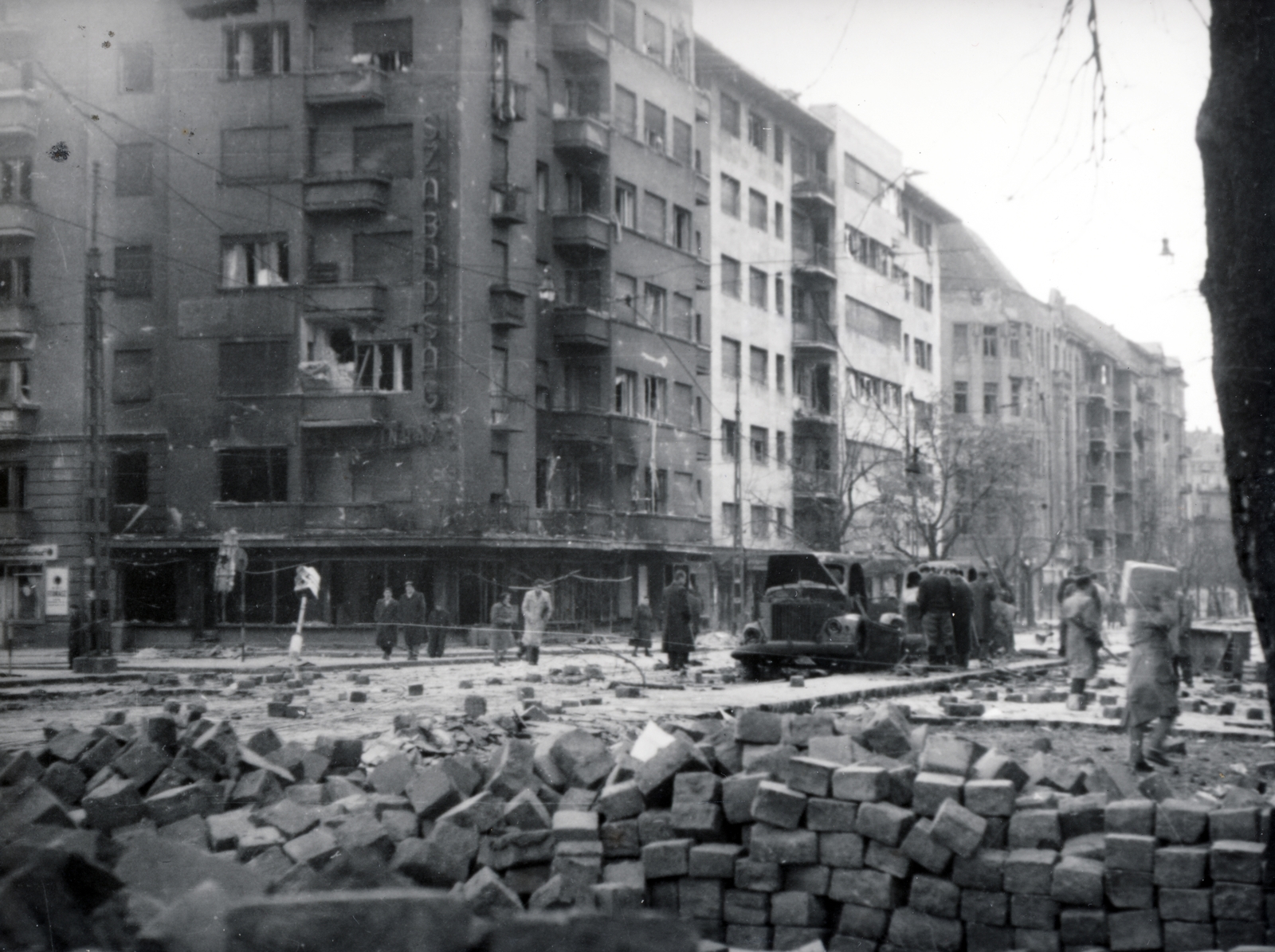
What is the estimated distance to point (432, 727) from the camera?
507 inches

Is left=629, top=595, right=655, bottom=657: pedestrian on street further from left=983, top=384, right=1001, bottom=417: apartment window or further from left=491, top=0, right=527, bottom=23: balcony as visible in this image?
left=983, top=384, right=1001, bottom=417: apartment window

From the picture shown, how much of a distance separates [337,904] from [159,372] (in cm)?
2936

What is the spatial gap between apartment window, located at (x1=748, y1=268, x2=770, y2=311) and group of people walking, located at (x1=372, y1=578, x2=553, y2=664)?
26.0m

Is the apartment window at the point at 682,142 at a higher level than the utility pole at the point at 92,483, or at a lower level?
higher

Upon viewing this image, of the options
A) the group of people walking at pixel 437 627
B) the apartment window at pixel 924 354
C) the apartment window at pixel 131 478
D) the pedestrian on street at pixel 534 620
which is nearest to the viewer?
the pedestrian on street at pixel 534 620

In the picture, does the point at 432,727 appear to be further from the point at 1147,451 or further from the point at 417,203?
the point at 1147,451

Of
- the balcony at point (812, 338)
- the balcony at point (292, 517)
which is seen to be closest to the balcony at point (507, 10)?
the balcony at point (292, 517)

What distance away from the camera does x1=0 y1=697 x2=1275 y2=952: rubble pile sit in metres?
6.75

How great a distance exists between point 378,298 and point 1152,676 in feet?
93.7

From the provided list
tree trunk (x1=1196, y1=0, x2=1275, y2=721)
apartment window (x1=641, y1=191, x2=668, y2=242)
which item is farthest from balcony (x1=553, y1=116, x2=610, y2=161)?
tree trunk (x1=1196, y1=0, x2=1275, y2=721)

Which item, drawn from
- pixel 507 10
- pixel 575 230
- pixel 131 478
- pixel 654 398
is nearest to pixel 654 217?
pixel 575 230

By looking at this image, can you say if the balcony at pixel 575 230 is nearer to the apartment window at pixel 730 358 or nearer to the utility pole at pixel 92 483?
the apartment window at pixel 730 358

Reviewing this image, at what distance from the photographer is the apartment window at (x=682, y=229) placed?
1970 inches

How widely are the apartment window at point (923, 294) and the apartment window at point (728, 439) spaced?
2170 centimetres
